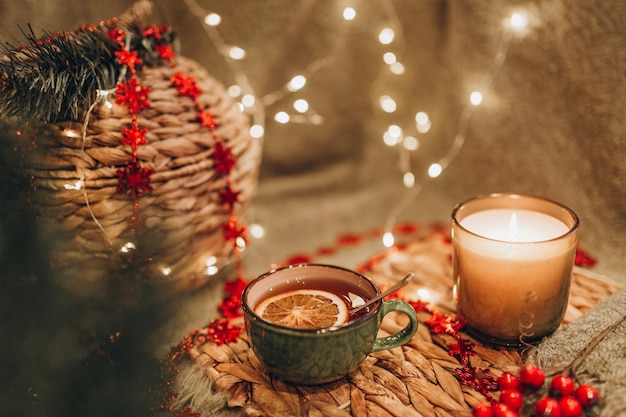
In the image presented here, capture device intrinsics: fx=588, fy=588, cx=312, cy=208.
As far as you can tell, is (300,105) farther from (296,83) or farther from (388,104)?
(388,104)

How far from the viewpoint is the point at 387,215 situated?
49.8 inches

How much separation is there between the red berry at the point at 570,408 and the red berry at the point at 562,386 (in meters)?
0.01

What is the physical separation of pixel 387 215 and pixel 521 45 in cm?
43

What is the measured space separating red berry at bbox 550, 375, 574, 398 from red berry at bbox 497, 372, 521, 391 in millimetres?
39

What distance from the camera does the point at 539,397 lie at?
645 millimetres

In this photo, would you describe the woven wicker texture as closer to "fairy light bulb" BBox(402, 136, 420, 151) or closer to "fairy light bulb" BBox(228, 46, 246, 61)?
"fairy light bulb" BBox(228, 46, 246, 61)

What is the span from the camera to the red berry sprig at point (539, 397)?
615 mm

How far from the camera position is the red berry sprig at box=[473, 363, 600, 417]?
615 mm

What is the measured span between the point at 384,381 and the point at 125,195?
0.41 m

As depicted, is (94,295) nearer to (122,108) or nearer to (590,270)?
(122,108)

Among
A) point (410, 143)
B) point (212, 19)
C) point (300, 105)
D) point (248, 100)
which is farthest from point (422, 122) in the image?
point (212, 19)

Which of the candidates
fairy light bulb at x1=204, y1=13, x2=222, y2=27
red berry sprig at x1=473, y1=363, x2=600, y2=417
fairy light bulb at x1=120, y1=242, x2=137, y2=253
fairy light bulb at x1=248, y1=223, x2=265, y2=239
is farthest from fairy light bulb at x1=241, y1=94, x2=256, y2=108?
red berry sprig at x1=473, y1=363, x2=600, y2=417

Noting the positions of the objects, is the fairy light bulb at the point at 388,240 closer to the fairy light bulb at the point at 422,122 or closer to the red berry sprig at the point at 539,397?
the fairy light bulb at the point at 422,122

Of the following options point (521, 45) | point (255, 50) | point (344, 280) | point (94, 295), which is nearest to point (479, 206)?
point (344, 280)
